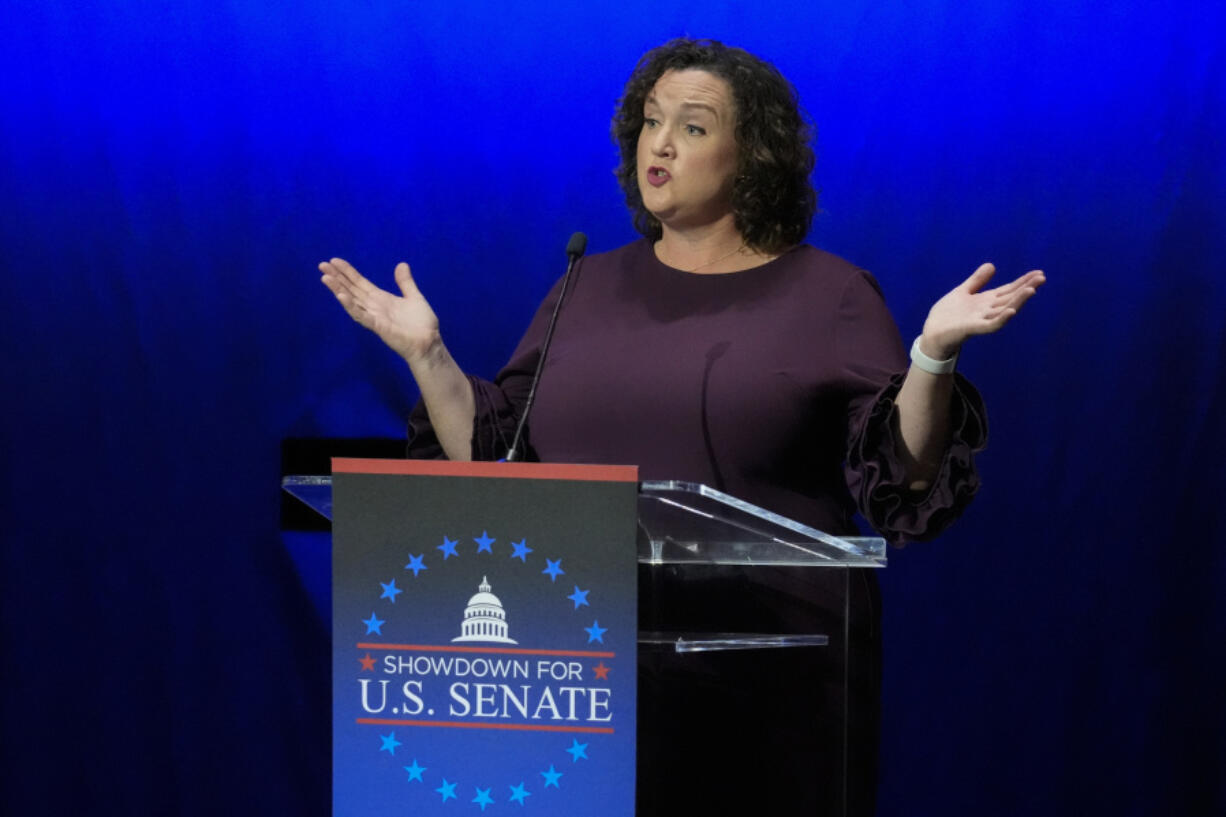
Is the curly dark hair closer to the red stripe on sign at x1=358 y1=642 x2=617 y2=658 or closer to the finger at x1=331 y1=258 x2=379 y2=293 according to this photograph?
the finger at x1=331 y1=258 x2=379 y2=293

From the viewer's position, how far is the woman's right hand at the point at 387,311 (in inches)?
72.0

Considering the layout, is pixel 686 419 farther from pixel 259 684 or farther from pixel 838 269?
pixel 259 684

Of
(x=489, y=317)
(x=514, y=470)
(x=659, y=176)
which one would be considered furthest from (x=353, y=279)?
(x=489, y=317)

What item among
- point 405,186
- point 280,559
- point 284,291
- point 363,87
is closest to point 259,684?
point 280,559

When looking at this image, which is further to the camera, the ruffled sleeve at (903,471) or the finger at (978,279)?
the ruffled sleeve at (903,471)

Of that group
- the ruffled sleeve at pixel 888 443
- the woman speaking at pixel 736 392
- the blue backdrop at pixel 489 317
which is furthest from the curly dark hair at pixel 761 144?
the blue backdrop at pixel 489 317

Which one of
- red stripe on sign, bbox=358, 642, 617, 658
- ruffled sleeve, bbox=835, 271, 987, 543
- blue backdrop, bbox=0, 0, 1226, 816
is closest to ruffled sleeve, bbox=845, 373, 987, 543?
ruffled sleeve, bbox=835, 271, 987, 543

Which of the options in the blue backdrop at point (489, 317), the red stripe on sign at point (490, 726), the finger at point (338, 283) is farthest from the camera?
the blue backdrop at point (489, 317)

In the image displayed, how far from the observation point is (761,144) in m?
2.13

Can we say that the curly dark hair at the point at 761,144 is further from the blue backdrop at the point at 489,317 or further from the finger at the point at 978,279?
the blue backdrop at the point at 489,317

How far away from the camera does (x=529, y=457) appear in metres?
2.05

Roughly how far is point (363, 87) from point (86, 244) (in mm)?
709

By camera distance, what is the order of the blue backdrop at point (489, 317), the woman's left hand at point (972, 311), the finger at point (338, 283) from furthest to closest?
the blue backdrop at point (489, 317), the finger at point (338, 283), the woman's left hand at point (972, 311)

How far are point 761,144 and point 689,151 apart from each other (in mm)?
118
